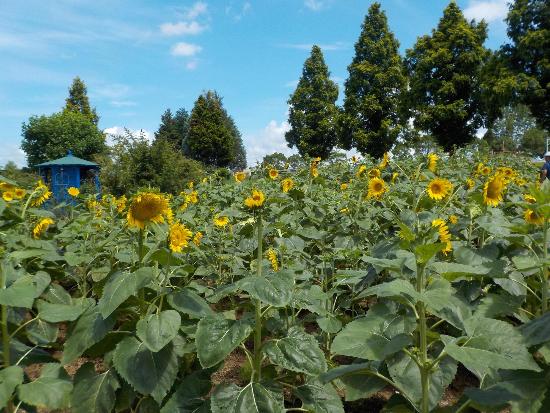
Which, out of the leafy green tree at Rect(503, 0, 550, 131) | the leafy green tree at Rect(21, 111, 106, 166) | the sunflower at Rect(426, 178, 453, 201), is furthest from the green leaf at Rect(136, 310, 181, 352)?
the leafy green tree at Rect(21, 111, 106, 166)

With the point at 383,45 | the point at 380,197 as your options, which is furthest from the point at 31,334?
the point at 383,45

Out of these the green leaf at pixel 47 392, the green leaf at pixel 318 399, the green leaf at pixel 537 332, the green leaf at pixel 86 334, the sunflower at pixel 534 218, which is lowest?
the green leaf at pixel 318 399

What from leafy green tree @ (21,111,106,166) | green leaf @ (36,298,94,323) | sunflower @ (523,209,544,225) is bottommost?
green leaf @ (36,298,94,323)

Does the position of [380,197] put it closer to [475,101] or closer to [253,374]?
[253,374]

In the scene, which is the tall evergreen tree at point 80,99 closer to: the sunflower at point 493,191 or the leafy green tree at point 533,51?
the leafy green tree at point 533,51

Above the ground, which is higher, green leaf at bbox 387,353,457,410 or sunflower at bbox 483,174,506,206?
sunflower at bbox 483,174,506,206

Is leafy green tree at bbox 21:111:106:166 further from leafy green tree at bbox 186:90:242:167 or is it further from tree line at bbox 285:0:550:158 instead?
tree line at bbox 285:0:550:158

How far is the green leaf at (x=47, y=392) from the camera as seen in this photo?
1604mm

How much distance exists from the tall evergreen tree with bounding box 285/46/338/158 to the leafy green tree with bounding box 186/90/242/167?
19.1ft

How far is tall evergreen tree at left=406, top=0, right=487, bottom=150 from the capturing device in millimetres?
26703

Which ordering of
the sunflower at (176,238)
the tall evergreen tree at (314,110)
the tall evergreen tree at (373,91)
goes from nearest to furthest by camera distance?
the sunflower at (176,238) → the tall evergreen tree at (373,91) → the tall evergreen tree at (314,110)

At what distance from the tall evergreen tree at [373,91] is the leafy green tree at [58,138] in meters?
16.6

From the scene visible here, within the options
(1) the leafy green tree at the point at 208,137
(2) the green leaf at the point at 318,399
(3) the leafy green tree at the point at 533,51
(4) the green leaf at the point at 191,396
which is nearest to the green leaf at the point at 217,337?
(4) the green leaf at the point at 191,396

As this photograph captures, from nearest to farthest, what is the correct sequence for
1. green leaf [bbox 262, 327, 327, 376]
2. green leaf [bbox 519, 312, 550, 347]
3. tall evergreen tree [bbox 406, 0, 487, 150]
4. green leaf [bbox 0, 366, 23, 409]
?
green leaf [bbox 519, 312, 550, 347]
green leaf [bbox 0, 366, 23, 409]
green leaf [bbox 262, 327, 327, 376]
tall evergreen tree [bbox 406, 0, 487, 150]
